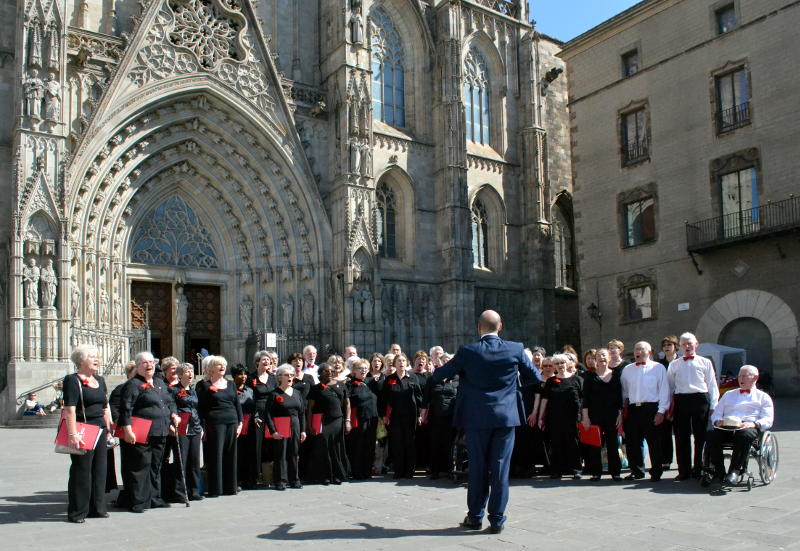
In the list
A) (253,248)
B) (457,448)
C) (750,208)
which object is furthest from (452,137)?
(457,448)

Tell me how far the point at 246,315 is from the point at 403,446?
16.1 m

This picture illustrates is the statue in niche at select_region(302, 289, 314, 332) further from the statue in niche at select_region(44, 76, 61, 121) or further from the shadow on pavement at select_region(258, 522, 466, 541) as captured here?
the shadow on pavement at select_region(258, 522, 466, 541)

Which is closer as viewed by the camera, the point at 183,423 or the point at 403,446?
the point at 183,423

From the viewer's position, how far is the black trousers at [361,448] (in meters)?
10.9

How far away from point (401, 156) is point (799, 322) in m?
13.4

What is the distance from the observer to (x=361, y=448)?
11.0 metres

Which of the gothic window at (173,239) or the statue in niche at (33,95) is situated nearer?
the statue in niche at (33,95)

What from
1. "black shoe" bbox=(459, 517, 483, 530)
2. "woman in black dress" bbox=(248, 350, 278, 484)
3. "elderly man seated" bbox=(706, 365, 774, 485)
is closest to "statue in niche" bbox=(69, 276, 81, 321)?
"woman in black dress" bbox=(248, 350, 278, 484)

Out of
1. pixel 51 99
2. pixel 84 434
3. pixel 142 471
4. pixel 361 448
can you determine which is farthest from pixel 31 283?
pixel 84 434

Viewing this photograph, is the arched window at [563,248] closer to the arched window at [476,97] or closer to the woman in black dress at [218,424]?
the arched window at [476,97]

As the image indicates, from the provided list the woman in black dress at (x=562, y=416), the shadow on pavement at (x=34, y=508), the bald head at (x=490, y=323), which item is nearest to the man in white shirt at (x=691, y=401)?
the woman in black dress at (x=562, y=416)

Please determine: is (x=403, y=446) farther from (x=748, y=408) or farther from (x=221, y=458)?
(x=748, y=408)

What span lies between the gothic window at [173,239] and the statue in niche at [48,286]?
4.07 meters

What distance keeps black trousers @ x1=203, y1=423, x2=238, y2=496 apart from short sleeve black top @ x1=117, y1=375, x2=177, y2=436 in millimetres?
815
